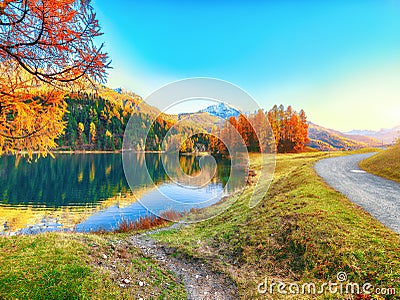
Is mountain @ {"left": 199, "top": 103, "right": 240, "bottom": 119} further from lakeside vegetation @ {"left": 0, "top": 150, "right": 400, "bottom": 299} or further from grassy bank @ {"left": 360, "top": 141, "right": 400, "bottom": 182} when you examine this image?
grassy bank @ {"left": 360, "top": 141, "right": 400, "bottom": 182}

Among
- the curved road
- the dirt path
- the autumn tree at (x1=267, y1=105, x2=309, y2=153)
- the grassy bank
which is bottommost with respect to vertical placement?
the dirt path

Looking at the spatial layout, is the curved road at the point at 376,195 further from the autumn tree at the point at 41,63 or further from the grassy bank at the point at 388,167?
the autumn tree at the point at 41,63

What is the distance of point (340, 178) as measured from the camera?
1741cm

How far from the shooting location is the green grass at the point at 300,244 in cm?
627

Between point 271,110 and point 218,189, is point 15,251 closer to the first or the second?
point 218,189


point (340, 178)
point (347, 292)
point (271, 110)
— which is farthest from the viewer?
point (271, 110)

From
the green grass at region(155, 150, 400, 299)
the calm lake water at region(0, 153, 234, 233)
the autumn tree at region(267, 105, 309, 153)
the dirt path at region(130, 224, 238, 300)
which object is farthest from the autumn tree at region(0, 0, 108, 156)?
the autumn tree at region(267, 105, 309, 153)

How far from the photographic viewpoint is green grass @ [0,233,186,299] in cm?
539

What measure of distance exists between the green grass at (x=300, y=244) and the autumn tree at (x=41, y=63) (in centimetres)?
758

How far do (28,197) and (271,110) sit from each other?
59.3 metres

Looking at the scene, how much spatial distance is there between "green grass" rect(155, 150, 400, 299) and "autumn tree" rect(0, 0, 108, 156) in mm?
7578

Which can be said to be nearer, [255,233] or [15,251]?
[15,251]

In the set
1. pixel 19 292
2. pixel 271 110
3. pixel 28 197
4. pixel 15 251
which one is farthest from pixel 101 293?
pixel 271 110

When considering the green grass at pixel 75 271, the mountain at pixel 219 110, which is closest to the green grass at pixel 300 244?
the green grass at pixel 75 271
